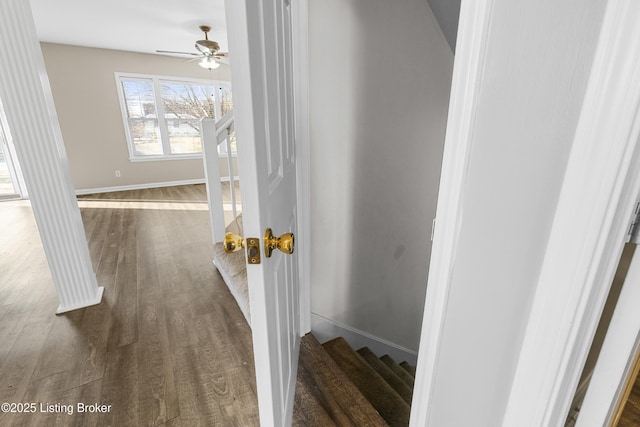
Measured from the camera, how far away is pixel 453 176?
0.58 meters

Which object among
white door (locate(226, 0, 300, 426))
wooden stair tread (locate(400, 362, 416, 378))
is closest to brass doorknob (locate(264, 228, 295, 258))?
white door (locate(226, 0, 300, 426))

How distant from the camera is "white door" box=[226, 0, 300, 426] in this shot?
579 millimetres

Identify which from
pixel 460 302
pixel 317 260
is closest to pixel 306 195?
pixel 317 260

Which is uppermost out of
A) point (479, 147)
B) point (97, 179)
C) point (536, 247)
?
point (479, 147)

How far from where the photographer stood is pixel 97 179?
523 cm

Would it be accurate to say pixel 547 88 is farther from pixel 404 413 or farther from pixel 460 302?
pixel 404 413

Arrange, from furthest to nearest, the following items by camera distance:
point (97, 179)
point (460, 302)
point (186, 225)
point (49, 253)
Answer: point (97, 179), point (186, 225), point (49, 253), point (460, 302)

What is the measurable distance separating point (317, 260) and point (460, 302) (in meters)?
1.03

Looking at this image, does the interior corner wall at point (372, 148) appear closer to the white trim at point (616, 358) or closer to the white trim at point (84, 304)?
the white trim at point (616, 358)

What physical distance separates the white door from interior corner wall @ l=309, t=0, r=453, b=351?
40 centimetres

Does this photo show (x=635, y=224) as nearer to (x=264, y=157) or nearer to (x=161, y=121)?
(x=264, y=157)

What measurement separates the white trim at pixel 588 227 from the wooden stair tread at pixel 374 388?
0.94m

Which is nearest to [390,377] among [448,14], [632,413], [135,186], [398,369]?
[398,369]

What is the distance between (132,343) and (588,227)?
213cm
